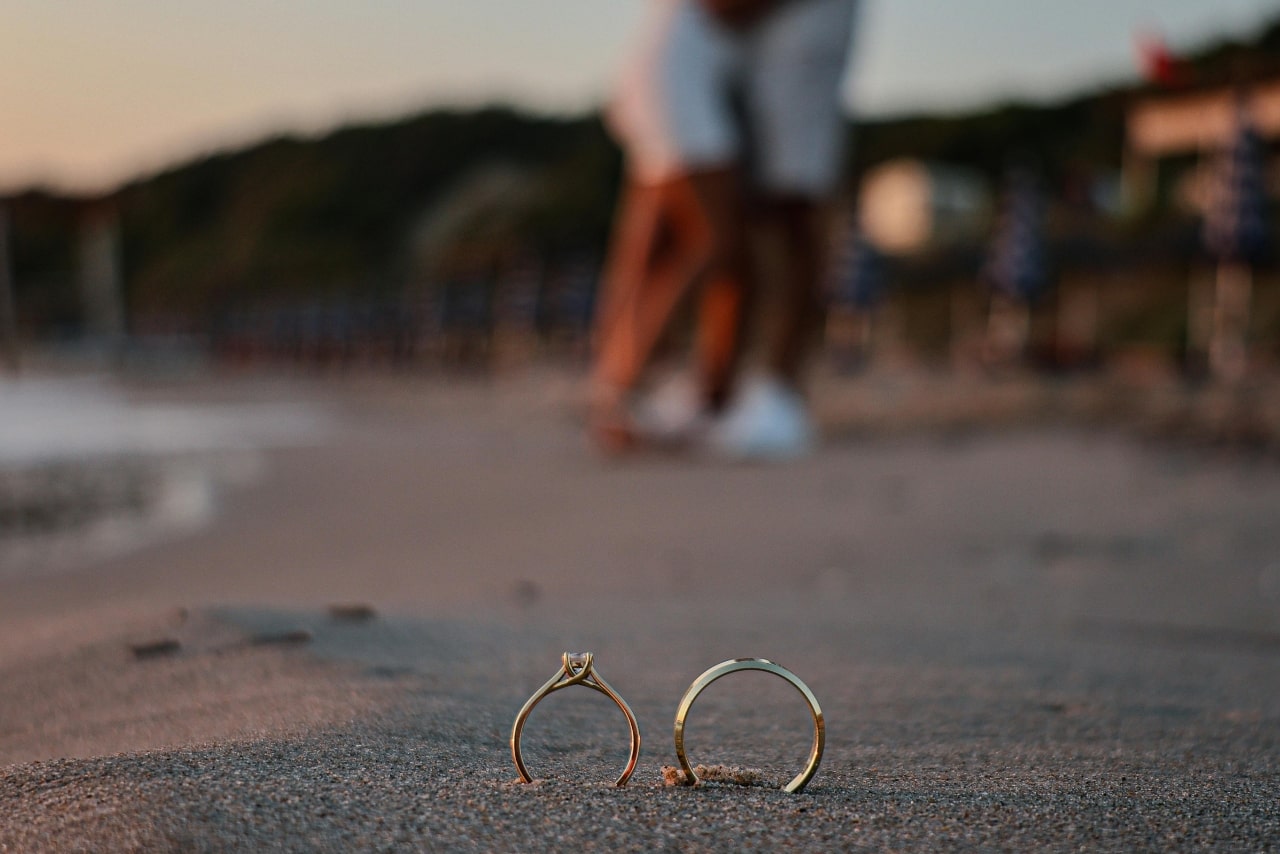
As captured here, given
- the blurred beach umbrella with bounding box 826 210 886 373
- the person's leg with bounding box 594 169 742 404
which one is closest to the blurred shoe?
the person's leg with bounding box 594 169 742 404

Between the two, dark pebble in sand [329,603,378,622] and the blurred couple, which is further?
the blurred couple

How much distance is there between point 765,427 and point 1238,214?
565 cm

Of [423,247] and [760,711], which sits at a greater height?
[423,247]

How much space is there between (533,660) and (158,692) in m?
0.38

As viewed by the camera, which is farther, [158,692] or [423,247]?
[423,247]

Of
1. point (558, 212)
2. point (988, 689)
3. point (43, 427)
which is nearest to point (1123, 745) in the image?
point (988, 689)

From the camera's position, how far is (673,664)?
1245mm

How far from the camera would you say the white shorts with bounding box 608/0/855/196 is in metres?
3.61

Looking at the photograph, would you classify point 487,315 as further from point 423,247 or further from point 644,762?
point 423,247

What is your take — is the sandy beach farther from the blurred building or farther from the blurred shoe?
the blurred building

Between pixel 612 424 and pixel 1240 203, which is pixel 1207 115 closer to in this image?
pixel 1240 203

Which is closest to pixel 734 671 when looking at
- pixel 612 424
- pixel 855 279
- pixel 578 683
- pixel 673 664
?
pixel 578 683

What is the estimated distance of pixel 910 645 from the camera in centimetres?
137

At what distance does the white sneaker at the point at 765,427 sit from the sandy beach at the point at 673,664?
0.47m
